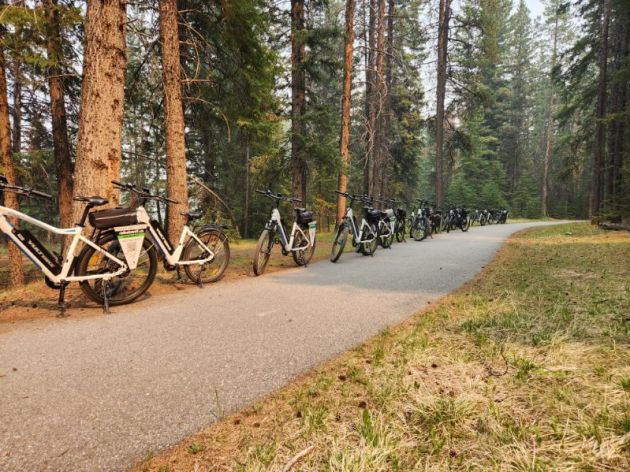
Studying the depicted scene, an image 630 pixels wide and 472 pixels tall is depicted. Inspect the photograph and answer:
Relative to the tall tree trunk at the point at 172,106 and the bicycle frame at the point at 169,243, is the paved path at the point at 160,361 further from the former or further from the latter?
the tall tree trunk at the point at 172,106

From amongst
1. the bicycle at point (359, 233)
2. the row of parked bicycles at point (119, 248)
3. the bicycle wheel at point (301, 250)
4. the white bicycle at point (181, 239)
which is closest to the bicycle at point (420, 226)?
the bicycle at point (359, 233)

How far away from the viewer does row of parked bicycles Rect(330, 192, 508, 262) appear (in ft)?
26.3

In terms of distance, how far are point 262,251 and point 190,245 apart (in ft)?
4.81

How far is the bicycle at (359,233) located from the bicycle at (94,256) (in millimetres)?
4209

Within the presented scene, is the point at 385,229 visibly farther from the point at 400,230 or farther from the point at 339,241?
the point at 339,241

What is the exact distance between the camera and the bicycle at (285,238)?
6184 mm

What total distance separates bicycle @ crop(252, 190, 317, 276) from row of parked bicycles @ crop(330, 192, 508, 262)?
76cm

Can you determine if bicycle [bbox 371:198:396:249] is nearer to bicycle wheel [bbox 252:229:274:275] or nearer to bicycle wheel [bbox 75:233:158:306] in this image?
bicycle wheel [bbox 252:229:274:275]

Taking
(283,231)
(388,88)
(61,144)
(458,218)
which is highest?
(388,88)

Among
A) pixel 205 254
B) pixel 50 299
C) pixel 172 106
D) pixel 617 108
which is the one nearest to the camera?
pixel 50 299

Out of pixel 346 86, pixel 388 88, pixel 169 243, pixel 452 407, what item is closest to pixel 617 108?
pixel 388 88

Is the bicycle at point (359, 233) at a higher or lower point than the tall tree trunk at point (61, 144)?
lower

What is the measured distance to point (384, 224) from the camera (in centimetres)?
998

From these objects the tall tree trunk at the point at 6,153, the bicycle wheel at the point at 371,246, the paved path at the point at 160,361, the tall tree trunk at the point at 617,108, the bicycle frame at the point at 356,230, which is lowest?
the paved path at the point at 160,361
